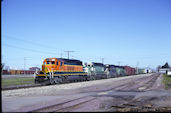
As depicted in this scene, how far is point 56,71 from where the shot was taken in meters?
27.0

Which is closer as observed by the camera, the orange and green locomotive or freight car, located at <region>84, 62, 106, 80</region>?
the orange and green locomotive

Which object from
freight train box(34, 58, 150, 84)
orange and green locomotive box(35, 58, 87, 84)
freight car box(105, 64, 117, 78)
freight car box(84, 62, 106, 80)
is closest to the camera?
orange and green locomotive box(35, 58, 87, 84)

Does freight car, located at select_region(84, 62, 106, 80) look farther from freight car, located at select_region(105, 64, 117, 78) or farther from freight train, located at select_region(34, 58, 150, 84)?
freight car, located at select_region(105, 64, 117, 78)

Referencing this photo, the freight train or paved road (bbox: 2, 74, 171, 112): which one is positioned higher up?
the freight train

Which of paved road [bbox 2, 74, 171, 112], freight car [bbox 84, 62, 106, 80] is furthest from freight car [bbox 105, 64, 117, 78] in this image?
paved road [bbox 2, 74, 171, 112]

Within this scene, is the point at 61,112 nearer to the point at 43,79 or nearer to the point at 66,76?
the point at 43,79

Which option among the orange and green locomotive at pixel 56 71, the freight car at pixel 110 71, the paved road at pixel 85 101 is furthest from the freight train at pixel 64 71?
the paved road at pixel 85 101

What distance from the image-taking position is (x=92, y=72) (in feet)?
142

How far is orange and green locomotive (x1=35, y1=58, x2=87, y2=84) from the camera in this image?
25.6 m

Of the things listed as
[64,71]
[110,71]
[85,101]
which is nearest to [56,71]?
[64,71]

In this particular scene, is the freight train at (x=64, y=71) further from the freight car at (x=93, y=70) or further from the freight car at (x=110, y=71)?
the freight car at (x=110, y=71)

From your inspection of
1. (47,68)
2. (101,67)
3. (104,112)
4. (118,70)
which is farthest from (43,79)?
(118,70)

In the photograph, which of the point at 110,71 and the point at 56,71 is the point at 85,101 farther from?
the point at 110,71

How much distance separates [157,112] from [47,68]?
19.7 metres
